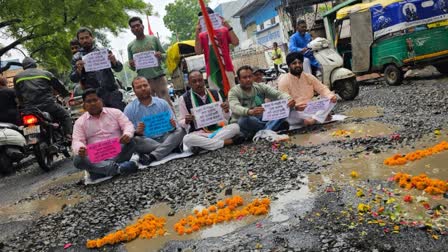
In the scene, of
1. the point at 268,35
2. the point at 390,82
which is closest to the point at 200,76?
the point at 390,82

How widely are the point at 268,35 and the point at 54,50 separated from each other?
1966 cm

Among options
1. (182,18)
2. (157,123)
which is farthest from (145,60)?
(182,18)

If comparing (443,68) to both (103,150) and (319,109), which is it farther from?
(103,150)

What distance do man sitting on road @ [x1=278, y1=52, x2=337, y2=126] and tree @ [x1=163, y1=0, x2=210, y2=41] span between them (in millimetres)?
43382

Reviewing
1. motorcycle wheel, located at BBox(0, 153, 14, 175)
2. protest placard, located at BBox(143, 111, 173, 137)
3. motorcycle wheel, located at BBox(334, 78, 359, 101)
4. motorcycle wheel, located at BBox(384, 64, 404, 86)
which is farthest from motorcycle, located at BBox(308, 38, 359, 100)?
motorcycle wheel, located at BBox(0, 153, 14, 175)

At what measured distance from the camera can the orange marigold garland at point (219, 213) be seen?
292 cm

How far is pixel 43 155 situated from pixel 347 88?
586cm

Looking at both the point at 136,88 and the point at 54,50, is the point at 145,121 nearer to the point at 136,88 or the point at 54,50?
→ the point at 136,88

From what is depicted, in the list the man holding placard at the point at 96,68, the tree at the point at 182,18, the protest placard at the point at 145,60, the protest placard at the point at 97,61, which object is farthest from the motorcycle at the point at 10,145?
the tree at the point at 182,18

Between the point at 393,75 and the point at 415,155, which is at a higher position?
the point at 393,75

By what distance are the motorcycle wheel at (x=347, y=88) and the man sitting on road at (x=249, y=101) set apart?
2.59 metres

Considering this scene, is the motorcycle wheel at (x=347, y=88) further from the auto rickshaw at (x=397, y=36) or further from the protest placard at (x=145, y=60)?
the protest placard at (x=145, y=60)

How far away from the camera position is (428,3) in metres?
8.49

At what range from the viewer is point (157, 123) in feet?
18.0
